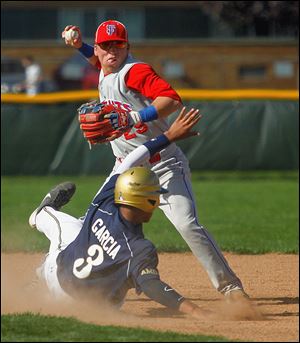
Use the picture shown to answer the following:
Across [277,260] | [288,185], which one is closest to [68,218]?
[277,260]

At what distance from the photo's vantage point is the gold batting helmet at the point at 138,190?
648 centimetres

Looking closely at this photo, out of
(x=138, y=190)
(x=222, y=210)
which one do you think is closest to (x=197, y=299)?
(x=138, y=190)

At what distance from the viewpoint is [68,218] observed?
7480mm

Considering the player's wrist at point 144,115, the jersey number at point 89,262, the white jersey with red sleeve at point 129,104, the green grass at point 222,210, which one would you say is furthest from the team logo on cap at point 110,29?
the green grass at point 222,210

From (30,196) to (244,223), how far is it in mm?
3806

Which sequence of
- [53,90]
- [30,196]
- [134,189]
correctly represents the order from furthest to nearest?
[53,90]
[30,196]
[134,189]

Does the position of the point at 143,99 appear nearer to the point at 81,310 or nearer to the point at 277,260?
the point at 81,310

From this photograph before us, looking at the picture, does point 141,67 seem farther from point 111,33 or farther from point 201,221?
point 201,221

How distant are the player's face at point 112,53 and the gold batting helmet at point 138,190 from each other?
1126mm

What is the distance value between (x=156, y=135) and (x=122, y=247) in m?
1.19

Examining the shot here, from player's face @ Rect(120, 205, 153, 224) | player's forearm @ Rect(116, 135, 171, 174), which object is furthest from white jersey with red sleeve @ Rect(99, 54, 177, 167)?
player's face @ Rect(120, 205, 153, 224)

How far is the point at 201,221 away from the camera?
13.4 metres

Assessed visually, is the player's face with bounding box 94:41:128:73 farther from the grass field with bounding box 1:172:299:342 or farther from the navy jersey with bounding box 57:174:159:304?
the grass field with bounding box 1:172:299:342

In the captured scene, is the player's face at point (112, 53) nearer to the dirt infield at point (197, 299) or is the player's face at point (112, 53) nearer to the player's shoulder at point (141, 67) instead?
the player's shoulder at point (141, 67)
